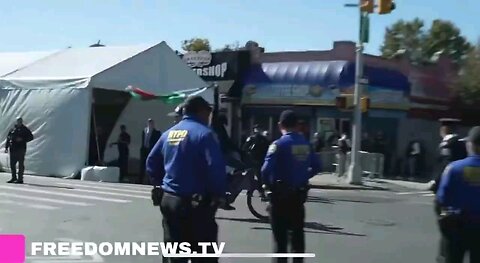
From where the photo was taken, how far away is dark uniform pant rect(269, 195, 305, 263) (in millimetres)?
7895

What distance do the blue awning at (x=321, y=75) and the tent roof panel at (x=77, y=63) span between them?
923cm

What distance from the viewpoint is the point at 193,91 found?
24000mm

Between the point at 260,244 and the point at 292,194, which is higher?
the point at 292,194

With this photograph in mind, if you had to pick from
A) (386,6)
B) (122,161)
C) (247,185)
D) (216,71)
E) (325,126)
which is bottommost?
(122,161)

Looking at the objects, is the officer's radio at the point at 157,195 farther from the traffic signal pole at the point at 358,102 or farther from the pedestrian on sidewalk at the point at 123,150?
the pedestrian on sidewalk at the point at 123,150

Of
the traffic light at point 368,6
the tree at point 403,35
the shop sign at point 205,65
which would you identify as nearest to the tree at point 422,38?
the tree at point 403,35

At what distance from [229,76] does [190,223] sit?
27864 millimetres

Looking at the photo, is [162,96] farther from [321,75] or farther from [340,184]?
[321,75]

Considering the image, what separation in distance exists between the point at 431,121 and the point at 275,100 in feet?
26.6

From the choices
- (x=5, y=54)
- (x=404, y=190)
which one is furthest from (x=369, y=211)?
(x=5, y=54)

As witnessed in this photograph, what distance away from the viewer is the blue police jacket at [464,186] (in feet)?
20.1

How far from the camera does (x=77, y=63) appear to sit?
24188 mm

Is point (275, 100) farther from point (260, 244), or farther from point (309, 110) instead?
point (260, 244)

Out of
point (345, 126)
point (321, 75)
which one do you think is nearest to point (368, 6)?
point (321, 75)
